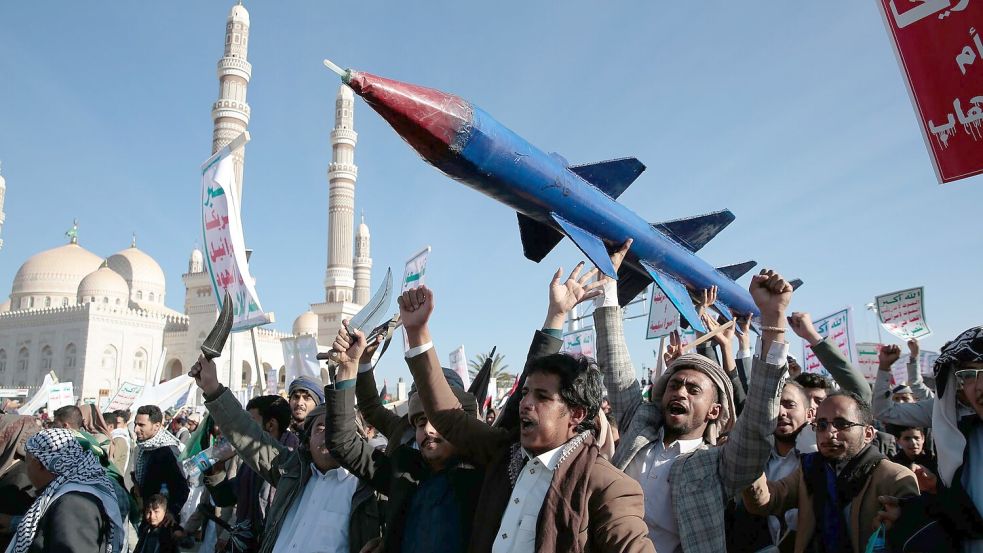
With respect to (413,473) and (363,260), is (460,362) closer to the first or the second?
(413,473)

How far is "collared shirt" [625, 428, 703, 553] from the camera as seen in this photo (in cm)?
256

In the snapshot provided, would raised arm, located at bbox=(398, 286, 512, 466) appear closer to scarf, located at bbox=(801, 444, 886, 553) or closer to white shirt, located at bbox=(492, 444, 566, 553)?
white shirt, located at bbox=(492, 444, 566, 553)

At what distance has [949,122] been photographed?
3.27m

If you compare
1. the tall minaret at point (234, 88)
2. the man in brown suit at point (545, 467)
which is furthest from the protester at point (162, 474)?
the tall minaret at point (234, 88)

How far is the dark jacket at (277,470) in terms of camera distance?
3040 millimetres

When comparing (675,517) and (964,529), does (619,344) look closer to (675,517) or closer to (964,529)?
(675,517)

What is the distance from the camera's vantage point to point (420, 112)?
17.3 ft

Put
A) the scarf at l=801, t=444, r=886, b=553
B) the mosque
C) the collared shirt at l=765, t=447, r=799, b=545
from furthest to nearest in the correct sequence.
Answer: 1. the mosque
2. the collared shirt at l=765, t=447, r=799, b=545
3. the scarf at l=801, t=444, r=886, b=553

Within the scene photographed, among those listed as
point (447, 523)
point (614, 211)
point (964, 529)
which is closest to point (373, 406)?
point (447, 523)

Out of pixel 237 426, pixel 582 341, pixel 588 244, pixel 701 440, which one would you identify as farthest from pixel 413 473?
pixel 582 341

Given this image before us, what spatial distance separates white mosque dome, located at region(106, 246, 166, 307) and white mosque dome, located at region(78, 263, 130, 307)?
3449 millimetres

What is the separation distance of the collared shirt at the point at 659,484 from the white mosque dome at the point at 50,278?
55.0m

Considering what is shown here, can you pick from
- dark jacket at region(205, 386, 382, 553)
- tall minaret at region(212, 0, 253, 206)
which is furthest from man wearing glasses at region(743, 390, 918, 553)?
tall minaret at region(212, 0, 253, 206)

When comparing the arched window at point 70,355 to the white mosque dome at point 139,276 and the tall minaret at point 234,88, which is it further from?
the tall minaret at point 234,88
